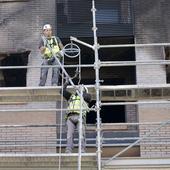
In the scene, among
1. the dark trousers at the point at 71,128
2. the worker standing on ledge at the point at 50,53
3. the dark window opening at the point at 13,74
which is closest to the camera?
the dark trousers at the point at 71,128

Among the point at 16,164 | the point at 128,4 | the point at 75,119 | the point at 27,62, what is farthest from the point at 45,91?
the point at 128,4

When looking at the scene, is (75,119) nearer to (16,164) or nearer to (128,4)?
(16,164)

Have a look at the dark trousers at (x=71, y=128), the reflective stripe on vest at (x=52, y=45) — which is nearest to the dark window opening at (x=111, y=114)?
the reflective stripe on vest at (x=52, y=45)

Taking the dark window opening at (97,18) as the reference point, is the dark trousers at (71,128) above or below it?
below

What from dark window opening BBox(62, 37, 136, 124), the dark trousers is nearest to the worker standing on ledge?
the dark trousers

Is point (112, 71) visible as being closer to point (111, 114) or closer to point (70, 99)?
point (111, 114)

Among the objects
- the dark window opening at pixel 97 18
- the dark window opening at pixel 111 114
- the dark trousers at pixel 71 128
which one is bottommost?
the dark trousers at pixel 71 128

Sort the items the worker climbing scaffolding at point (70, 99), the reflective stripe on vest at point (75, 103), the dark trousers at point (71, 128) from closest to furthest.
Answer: the worker climbing scaffolding at point (70, 99) → the reflective stripe on vest at point (75, 103) → the dark trousers at point (71, 128)

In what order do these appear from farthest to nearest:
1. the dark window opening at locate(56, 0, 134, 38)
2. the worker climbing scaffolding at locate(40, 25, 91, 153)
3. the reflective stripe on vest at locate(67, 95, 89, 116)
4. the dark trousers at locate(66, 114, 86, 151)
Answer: the dark window opening at locate(56, 0, 134, 38) → the dark trousers at locate(66, 114, 86, 151) → the reflective stripe on vest at locate(67, 95, 89, 116) → the worker climbing scaffolding at locate(40, 25, 91, 153)

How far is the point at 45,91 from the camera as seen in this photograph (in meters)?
11.9

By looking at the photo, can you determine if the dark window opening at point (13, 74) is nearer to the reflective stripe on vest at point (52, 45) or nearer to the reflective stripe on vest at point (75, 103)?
the reflective stripe on vest at point (52, 45)

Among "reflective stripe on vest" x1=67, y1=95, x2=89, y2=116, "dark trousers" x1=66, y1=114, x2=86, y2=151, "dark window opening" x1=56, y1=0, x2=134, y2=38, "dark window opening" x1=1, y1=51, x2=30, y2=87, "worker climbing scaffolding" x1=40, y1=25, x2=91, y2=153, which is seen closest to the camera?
"worker climbing scaffolding" x1=40, y1=25, x2=91, y2=153

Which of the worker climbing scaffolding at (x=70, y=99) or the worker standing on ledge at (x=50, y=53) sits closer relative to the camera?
the worker climbing scaffolding at (x=70, y=99)

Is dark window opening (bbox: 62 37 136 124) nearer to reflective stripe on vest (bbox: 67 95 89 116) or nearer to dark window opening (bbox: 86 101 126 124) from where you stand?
dark window opening (bbox: 86 101 126 124)
